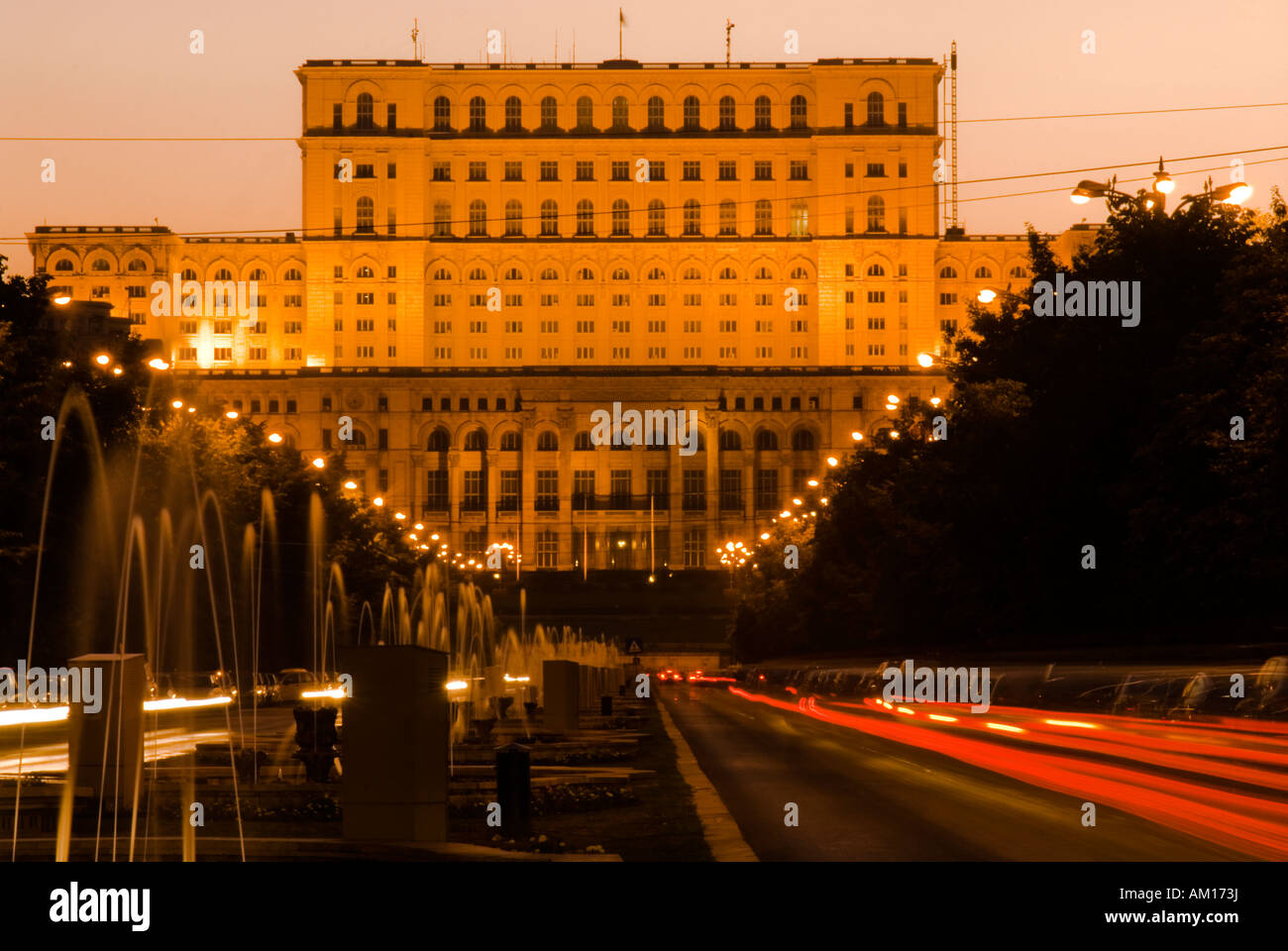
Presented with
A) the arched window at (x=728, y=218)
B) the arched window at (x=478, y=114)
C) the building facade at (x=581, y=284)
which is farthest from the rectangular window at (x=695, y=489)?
the arched window at (x=478, y=114)

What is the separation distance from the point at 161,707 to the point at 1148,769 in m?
35.2

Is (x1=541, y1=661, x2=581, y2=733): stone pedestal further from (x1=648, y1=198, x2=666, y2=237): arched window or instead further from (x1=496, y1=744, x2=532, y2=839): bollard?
(x1=648, y1=198, x2=666, y2=237): arched window

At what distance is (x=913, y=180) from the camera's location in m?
180

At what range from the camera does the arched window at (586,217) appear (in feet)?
597

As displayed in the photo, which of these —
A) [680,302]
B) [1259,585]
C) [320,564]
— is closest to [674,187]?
[680,302]

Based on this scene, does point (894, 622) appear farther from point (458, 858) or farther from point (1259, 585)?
point (458, 858)

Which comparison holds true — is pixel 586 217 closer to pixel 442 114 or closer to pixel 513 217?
pixel 513 217

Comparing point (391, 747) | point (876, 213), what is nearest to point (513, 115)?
point (876, 213)

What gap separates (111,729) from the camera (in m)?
19.6

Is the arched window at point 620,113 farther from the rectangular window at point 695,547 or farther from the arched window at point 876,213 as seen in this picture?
the rectangular window at point 695,547

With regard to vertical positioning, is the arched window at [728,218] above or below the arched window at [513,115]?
below

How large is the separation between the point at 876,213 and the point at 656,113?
24.5 meters

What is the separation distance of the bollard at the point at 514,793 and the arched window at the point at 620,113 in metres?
171

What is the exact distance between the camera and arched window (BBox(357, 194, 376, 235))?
17888 cm
